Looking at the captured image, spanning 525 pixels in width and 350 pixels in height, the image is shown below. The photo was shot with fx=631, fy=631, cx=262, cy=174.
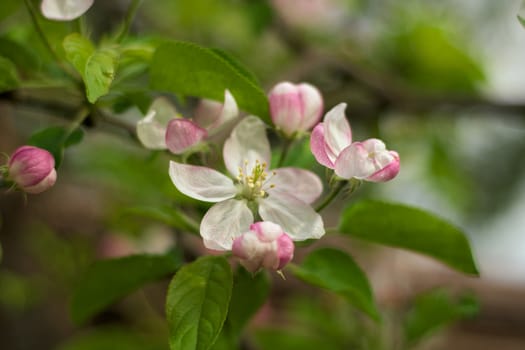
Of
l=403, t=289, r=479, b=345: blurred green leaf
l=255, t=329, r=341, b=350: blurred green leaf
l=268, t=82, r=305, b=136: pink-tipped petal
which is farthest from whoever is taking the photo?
l=255, t=329, r=341, b=350: blurred green leaf

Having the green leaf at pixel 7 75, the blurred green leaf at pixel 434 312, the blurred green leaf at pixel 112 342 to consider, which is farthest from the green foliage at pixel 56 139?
the blurred green leaf at pixel 112 342


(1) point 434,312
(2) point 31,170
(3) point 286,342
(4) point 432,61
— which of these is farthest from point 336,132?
(4) point 432,61

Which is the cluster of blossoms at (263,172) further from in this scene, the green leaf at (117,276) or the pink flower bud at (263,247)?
the green leaf at (117,276)

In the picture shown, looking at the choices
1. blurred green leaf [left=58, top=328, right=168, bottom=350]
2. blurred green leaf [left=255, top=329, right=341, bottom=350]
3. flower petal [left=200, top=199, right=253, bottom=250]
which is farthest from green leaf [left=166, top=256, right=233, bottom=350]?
blurred green leaf [left=58, top=328, right=168, bottom=350]

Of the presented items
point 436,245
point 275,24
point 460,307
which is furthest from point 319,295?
point 436,245

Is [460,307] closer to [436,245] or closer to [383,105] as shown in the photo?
[436,245]

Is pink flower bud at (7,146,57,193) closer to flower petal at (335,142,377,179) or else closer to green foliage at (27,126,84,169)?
green foliage at (27,126,84,169)
